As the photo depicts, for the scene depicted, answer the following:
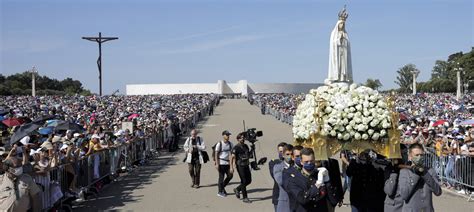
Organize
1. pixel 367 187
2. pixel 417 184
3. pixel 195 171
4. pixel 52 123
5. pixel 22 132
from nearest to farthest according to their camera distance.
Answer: pixel 417 184 → pixel 367 187 → pixel 22 132 → pixel 195 171 → pixel 52 123

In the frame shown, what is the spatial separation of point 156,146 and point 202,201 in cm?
1240

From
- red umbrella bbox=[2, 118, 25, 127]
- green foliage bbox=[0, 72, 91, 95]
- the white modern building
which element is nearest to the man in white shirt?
red umbrella bbox=[2, 118, 25, 127]

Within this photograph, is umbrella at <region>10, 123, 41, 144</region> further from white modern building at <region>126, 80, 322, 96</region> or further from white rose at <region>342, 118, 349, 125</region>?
white modern building at <region>126, 80, 322, 96</region>

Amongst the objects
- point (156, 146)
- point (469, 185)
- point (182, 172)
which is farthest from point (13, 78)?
point (469, 185)

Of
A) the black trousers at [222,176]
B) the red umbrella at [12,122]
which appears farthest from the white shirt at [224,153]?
the red umbrella at [12,122]

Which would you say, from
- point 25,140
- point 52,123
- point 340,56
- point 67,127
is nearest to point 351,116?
point 340,56

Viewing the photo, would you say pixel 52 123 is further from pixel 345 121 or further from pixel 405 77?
pixel 405 77

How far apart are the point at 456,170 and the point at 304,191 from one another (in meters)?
8.70

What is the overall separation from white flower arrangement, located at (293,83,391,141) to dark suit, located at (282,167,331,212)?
0.90 m

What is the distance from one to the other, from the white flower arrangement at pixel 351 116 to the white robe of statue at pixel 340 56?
5989 millimetres

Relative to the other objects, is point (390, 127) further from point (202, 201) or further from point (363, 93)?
point (202, 201)

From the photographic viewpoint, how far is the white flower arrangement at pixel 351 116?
253 inches

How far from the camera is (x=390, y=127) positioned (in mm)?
6508

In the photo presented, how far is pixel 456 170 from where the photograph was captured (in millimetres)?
13016
